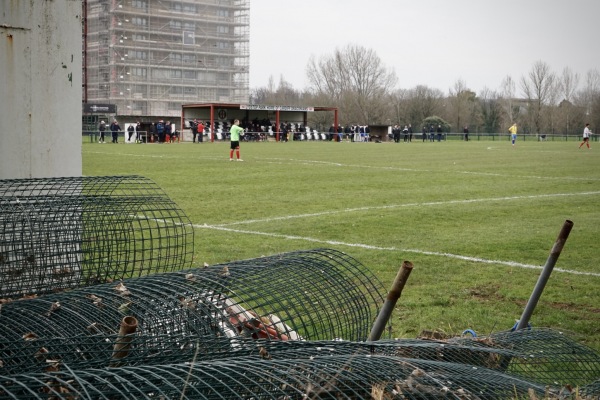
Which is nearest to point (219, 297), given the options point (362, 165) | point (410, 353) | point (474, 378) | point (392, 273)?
point (410, 353)

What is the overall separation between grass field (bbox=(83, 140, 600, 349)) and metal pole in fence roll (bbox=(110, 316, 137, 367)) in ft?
12.0

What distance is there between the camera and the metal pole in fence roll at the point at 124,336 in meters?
3.24

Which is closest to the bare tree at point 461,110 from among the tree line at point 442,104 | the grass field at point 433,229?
the tree line at point 442,104

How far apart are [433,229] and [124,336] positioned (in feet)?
35.6

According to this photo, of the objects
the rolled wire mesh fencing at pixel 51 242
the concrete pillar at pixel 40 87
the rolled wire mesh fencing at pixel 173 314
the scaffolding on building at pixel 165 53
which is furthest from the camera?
the scaffolding on building at pixel 165 53

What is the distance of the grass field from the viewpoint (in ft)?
27.0

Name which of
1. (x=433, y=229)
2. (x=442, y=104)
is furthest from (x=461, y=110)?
(x=433, y=229)

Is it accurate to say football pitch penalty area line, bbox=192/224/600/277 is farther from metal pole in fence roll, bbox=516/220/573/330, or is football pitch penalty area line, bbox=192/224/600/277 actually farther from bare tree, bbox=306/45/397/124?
bare tree, bbox=306/45/397/124

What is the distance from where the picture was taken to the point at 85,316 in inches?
193

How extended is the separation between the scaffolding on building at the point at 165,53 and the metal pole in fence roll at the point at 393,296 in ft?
318

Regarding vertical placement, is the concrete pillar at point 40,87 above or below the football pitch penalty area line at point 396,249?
above

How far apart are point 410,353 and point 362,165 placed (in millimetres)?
28296

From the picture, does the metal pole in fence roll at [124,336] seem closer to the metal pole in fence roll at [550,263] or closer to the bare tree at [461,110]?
the metal pole in fence roll at [550,263]

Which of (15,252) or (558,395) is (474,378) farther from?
(15,252)
